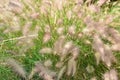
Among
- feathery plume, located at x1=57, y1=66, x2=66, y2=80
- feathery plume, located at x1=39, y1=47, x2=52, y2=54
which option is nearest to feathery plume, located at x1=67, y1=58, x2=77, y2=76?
feathery plume, located at x1=57, y1=66, x2=66, y2=80

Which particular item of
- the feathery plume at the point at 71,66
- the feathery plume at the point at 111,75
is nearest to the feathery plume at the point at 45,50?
the feathery plume at the point at 71,66

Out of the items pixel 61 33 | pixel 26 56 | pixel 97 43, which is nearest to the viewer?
pixel 97 43

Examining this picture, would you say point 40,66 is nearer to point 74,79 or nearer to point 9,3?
point 74,79

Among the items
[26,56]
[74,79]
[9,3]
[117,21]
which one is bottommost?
[74,79]

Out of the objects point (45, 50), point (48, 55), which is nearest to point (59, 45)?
point (45, 50)

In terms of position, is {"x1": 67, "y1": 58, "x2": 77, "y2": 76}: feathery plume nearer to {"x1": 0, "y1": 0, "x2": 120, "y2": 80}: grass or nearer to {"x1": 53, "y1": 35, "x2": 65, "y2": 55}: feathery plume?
{"x1": 53, "y1": 35, "x2": 65, "y2": 55}: feathery plume

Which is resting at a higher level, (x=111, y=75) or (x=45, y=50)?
(x=45, y=50)

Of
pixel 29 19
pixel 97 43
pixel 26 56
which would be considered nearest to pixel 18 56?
pixel 26 56

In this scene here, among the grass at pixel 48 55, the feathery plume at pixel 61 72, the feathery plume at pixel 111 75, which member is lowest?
the feathery plume at pixel 111 75

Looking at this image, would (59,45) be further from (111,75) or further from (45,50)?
(111,75)

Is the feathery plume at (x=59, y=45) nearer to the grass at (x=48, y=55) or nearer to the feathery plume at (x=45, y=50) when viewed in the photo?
the feathery plume at (x=45, y=50)

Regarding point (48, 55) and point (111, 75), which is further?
point (48, 55)
